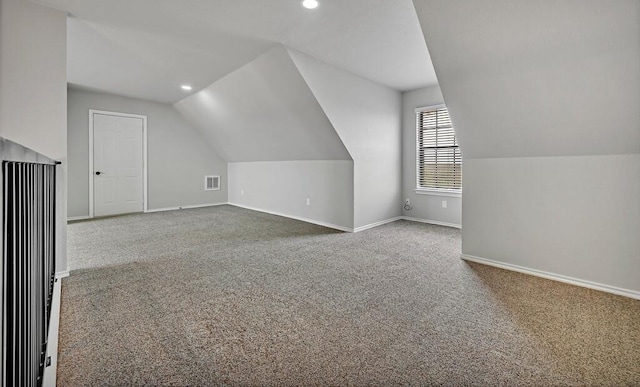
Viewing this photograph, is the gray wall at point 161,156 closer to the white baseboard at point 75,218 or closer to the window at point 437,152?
the white baseboard at point 75,218

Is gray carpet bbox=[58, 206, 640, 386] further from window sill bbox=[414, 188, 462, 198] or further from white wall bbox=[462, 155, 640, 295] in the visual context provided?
window sill bbox=[414, 188, 462, 198]

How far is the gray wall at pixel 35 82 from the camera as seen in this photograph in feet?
7.68

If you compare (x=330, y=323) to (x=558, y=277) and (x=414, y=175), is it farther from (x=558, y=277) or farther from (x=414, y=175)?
(x=414, y=175)

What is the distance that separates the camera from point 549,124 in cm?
244

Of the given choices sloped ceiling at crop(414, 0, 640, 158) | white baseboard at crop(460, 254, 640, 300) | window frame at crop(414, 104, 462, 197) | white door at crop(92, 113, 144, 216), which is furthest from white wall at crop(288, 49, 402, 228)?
white door at crop(92, 113, 144, 216)

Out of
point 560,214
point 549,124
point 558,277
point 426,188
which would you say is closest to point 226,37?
point 549,124

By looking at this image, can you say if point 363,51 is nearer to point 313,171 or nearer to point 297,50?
point 297,50

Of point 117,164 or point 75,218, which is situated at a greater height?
point 117,164

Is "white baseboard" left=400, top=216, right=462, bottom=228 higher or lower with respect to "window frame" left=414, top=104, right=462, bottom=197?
lower

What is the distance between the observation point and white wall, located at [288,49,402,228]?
155 inches

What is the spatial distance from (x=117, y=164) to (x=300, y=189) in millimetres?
3659

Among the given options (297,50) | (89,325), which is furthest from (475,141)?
(89,325)

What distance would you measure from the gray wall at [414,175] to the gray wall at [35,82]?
4.64 meters

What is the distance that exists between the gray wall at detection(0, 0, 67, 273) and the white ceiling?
231 mm
